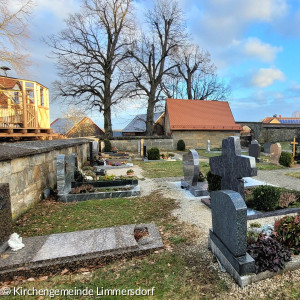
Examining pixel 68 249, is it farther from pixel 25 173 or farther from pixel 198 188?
pixel 198 188

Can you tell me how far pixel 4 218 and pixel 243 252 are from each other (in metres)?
3.42

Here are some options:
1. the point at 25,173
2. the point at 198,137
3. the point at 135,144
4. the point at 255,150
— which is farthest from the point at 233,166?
the point at 198,137

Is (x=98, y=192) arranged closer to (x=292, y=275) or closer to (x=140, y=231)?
(x=140, y=231)

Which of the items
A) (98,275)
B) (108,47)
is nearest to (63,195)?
(98,275)

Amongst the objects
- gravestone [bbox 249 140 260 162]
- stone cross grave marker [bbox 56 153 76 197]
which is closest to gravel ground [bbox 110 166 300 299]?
stone cross grave marker [bbox 56 153 76 197]

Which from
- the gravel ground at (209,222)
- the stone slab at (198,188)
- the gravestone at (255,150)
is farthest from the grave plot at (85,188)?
the gravestone at (255,150)

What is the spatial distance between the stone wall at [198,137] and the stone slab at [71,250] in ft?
63.2

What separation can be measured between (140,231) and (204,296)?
163 cm

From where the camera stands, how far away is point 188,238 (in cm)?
365

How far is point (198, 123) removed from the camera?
23.1 m

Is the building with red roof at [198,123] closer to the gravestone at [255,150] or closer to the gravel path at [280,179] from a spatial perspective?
the gravestone at [255,150]

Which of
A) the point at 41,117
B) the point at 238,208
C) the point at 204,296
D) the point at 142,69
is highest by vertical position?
the point at 142,69

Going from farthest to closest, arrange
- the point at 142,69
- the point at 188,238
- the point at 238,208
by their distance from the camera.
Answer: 1. the point at 142,69
2. the point at 188,238
3. the point at 238,208

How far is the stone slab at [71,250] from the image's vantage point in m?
2.64
